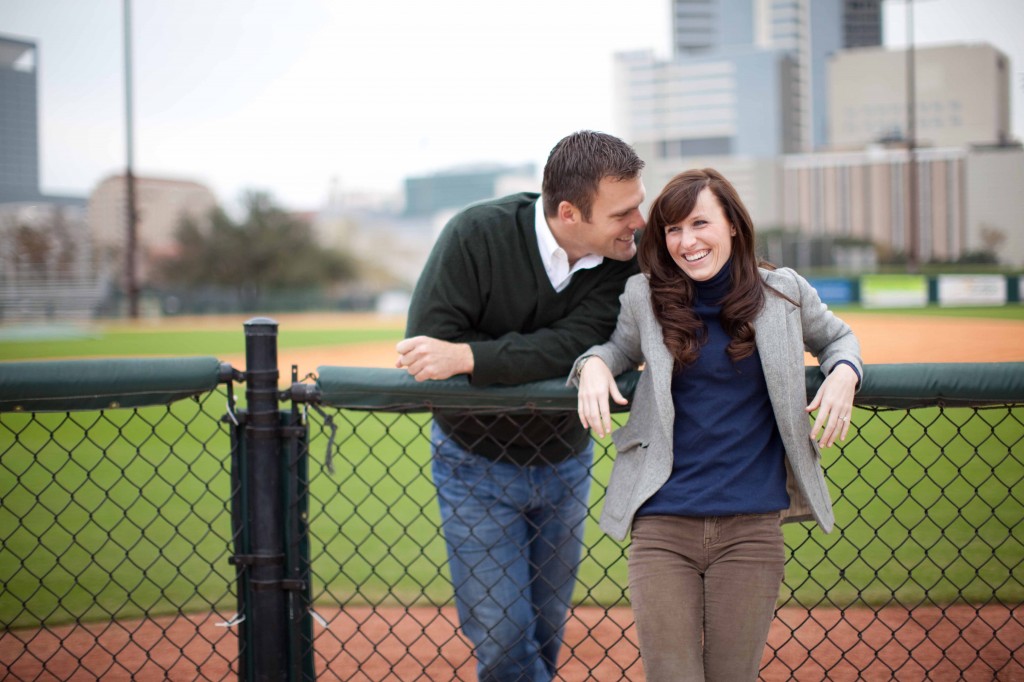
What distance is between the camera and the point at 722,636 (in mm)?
2105

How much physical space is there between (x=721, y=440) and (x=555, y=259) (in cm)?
86

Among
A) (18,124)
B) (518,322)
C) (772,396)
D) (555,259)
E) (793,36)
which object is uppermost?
(793,36)

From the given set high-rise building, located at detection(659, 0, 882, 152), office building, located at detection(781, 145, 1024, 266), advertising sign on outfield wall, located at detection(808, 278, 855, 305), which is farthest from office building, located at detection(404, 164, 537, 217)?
advertising sign on outfield wall, located at detection(808, 278, 855, 305)

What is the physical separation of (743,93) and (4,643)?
4208 inches

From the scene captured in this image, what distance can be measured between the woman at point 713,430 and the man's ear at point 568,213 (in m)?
0.38

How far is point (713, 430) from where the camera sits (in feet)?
7.18

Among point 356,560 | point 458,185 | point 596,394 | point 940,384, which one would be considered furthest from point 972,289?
point 458,185

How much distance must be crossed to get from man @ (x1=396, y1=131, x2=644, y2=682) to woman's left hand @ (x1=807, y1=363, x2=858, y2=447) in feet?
2.26

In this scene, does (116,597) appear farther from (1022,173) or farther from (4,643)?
(1022,173)

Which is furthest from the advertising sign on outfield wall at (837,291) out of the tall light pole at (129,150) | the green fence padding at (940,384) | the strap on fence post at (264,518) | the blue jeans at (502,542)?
the strap on fence post at (264,518)

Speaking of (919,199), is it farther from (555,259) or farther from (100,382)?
(100,382)

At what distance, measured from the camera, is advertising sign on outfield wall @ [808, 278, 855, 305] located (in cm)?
3378

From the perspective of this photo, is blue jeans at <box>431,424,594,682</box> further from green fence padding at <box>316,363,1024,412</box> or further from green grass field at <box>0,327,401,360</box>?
green grass field at <box>0,327,401,360</box>

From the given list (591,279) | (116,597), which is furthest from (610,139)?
(116,597)
